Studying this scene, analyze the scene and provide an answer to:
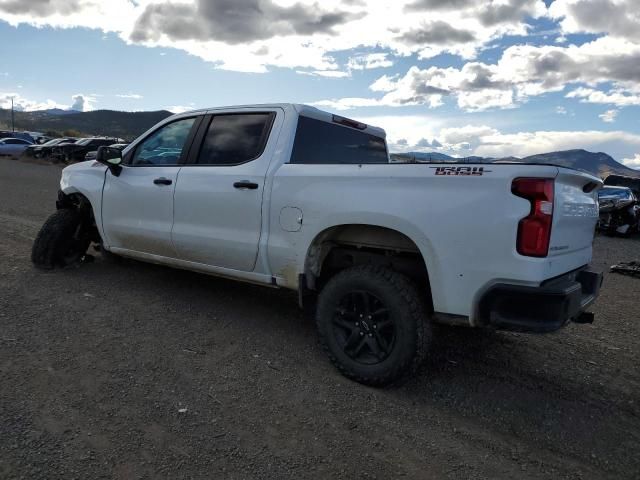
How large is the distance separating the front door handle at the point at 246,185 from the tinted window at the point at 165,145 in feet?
3.00

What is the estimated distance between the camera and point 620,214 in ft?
45.5

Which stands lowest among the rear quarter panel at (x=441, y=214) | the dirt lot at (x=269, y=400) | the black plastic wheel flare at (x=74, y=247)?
the dirt lot at (x=269, y=400)

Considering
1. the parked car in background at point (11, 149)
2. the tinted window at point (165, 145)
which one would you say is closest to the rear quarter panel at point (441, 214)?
the tinted window at point (165, 145)

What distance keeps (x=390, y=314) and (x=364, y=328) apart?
10.1 inches

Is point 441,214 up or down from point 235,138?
down

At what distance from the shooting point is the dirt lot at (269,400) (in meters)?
2.51

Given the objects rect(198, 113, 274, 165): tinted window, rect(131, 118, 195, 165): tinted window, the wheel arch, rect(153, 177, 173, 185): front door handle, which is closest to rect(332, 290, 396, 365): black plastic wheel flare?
the wheel arch

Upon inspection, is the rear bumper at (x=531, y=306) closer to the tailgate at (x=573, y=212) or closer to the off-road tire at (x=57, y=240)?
the tailgate at (x=573, y=212)

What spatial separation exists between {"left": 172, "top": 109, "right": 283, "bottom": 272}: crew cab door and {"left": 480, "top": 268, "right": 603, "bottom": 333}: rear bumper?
1.83m

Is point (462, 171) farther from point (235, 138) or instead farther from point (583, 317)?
point (235, 138)

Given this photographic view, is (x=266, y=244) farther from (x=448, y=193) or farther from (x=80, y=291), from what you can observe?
(x=80, y=291)

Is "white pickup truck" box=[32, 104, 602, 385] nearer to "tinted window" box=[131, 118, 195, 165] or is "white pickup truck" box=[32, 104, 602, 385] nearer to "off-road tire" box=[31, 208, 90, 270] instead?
"tinted window" box=[131, 118, 195, 165]

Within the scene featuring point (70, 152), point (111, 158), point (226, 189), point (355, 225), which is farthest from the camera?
point (70, 152)

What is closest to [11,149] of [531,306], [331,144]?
[331,144]
